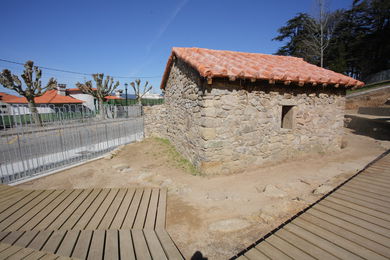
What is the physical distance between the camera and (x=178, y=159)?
665 centimetres

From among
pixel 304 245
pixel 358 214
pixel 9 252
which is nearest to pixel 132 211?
pixel 9 252

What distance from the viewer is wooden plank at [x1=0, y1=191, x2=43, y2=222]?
2.88m

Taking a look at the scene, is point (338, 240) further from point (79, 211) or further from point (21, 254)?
point (79, 211)

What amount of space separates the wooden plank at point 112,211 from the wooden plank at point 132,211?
0.22 m

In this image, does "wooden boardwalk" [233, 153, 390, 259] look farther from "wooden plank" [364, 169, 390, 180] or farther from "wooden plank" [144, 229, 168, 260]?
"wooden plank" [144, 229, 168, 260]

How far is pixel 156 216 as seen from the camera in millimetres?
3107

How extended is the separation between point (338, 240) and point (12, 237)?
4027mm

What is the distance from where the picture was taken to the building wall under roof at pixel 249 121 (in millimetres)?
4918

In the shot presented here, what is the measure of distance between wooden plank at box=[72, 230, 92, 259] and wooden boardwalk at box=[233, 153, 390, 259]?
5.91ft

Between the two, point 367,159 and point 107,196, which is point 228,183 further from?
point 367,159

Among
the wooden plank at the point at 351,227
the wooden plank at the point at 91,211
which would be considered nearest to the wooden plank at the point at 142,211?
the wooden plank at the point at 91,211

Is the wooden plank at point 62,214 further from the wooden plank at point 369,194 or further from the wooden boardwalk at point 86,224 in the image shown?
the wooden plank at point 369,194

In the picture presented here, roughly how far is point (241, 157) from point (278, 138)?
1.53m

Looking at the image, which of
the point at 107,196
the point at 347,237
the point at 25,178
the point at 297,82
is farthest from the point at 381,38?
the point at 25,178
